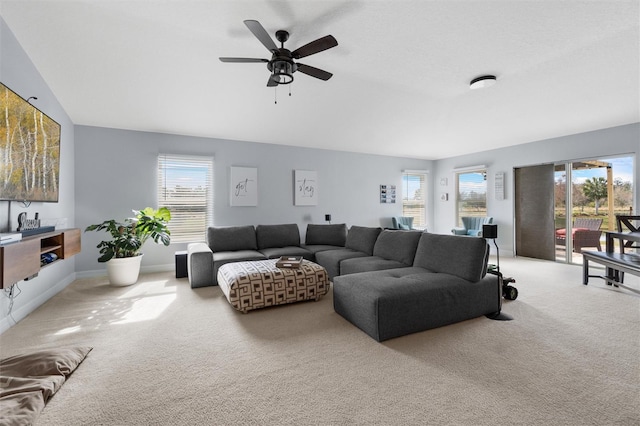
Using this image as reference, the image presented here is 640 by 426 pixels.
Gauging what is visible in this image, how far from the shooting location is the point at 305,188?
21.2 ft

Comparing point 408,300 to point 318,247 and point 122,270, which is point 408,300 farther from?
point 122,270

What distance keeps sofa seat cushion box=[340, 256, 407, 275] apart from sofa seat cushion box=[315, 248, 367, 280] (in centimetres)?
12

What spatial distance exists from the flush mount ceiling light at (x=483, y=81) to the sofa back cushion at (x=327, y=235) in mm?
3248

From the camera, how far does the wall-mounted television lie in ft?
8.07

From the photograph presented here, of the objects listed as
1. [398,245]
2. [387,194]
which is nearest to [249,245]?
[398,245]

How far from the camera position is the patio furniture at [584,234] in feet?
17.9

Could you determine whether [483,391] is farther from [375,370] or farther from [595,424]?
[375,370]

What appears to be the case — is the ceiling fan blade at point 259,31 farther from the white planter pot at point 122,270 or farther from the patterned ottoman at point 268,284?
the white planter pot at point 122,270

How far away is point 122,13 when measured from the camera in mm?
2773

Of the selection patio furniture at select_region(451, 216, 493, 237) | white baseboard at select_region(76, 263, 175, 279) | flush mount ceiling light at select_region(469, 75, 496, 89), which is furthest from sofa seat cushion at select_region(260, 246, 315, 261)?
patio furniture at select_region(451, 216, 493, 237)

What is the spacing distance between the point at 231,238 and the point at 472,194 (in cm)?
623

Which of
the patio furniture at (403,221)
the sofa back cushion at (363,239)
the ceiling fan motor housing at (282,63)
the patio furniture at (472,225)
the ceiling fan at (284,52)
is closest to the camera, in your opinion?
the ceiling fan at (284,52)

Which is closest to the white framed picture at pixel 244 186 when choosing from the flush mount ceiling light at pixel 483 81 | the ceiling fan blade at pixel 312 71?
the ceiling fan blade at pixel 312 71

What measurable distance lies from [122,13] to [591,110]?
6.62 meters
